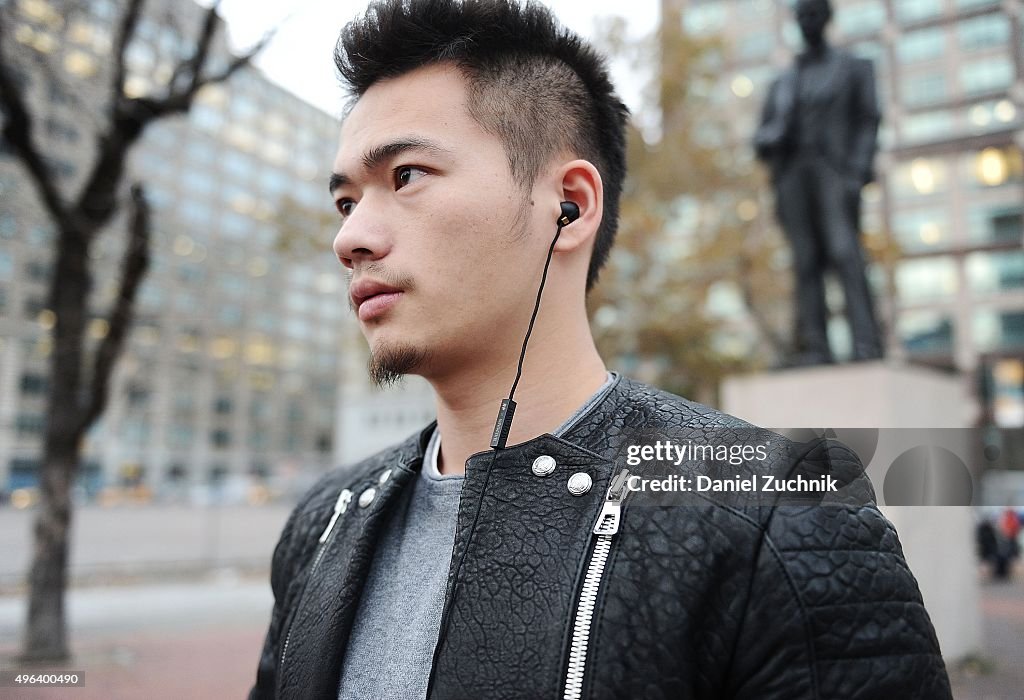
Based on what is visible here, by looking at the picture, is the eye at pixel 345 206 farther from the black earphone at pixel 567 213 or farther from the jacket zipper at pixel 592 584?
the jacket zipper at pixel 592 584

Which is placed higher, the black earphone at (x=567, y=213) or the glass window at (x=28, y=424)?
the glass window at (x=28, y=424)

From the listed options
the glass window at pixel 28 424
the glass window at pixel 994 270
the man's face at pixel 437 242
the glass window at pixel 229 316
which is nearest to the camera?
the man's face at pixel 437 242

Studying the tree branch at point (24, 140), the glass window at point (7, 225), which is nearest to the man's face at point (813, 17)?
the tree branch at point (24, 140)

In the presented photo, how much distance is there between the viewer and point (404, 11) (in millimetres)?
1568

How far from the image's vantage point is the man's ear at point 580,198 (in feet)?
4.94

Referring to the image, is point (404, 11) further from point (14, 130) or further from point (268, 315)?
point (268, 315)

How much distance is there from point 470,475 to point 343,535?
426 mm

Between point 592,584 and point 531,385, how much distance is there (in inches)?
16.5

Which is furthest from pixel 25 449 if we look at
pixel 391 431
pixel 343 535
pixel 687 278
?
pixel 343 535

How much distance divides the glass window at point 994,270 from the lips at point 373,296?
40.5 meters

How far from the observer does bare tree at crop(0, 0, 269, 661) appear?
264 inches

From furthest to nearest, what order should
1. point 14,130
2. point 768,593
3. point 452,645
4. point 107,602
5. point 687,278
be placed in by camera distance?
point 687,278 → point 107,602 → point 14,130 → point 452,645 → point 768,593

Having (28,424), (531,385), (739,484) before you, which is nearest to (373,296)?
(531,385)

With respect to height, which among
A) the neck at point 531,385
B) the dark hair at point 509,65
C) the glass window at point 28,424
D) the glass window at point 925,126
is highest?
the glass window at point 925,126
